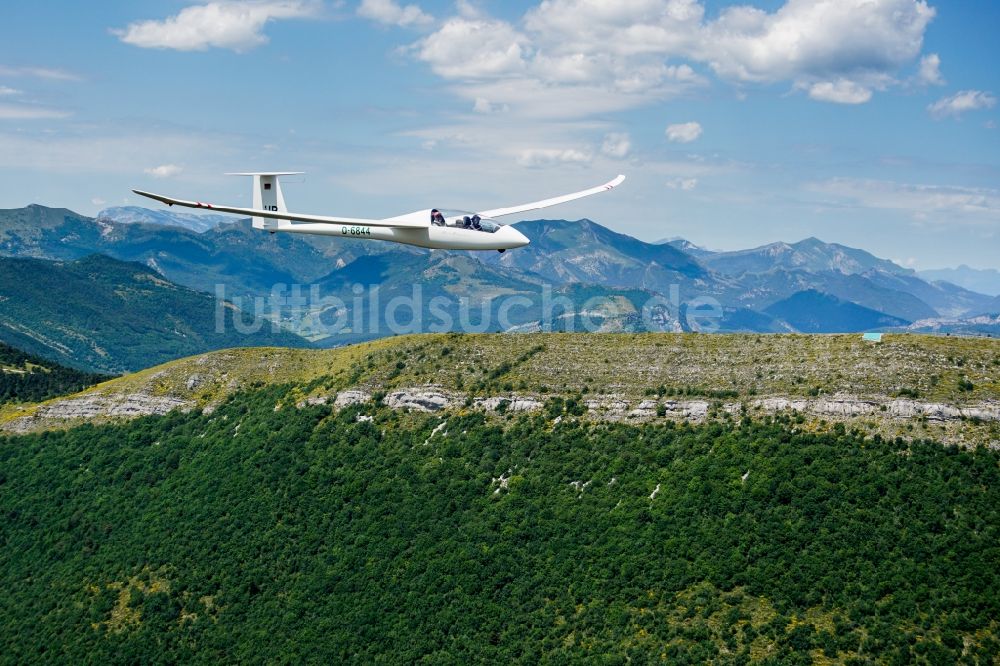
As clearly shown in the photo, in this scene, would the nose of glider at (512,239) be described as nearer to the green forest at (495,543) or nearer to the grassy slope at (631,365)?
the green forest at (495,543)

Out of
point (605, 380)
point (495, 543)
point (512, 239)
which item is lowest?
point (495, 543)

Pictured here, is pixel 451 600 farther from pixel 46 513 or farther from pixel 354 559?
pixel 46 513

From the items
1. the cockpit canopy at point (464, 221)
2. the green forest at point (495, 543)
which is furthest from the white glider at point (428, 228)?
the green forest at point (495, 543)

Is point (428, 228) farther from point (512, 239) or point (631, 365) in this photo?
point (631, 365)

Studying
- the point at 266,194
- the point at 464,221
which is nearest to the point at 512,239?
the point at 464,221

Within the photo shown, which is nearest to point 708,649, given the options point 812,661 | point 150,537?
point 812,661

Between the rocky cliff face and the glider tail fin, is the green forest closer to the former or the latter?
the rocky cliff face

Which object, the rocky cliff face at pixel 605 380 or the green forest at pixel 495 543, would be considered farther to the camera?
the rocky cliff face at pixel 605 380
